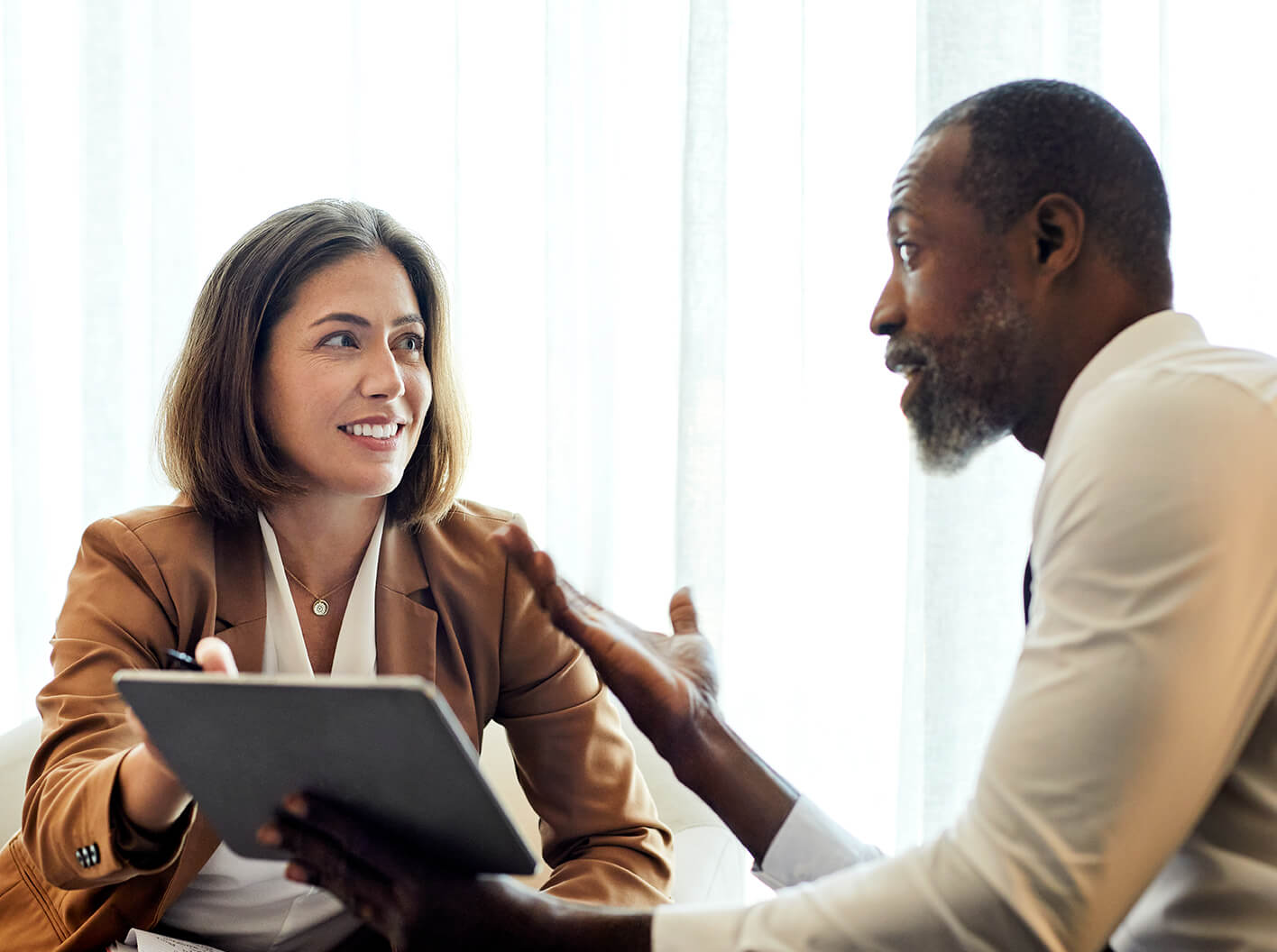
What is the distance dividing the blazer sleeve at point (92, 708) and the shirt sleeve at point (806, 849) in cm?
61

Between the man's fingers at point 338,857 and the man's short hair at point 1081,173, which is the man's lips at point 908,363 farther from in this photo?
the man's fingers at point 338,857

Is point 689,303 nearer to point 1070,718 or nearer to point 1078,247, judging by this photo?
point 1078,247

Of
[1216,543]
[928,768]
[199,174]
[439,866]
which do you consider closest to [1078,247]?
[1216,543]

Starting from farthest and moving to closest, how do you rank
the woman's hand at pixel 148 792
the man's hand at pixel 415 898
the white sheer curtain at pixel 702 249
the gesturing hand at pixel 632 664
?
the white sheer curtain at pixel 702 249, the woman's hand at pixel 148 792, the gesturing hand at pixel 632 664, the man's hand at pixel 415 898

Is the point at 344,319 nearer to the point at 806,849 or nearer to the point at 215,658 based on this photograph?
the point at 215,658

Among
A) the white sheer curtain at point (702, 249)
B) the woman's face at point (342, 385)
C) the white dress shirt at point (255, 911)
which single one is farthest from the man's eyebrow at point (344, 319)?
the white sheer curtain at point (702, 249)

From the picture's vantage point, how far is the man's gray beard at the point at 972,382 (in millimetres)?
963

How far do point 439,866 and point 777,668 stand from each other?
121 cm

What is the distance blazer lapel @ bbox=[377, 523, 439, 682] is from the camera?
1439 millimetres

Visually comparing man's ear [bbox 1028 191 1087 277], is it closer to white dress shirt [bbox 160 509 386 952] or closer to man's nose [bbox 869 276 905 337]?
man's nose [bbox 869 276 905 337]

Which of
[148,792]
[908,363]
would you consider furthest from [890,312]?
[148,792]

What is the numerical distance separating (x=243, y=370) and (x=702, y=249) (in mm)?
898

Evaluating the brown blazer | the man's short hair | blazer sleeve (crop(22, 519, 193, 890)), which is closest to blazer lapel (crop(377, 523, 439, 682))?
the brown blazer

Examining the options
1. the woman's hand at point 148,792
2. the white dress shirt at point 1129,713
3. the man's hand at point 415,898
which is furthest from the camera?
the woman's hand at point 148,792
